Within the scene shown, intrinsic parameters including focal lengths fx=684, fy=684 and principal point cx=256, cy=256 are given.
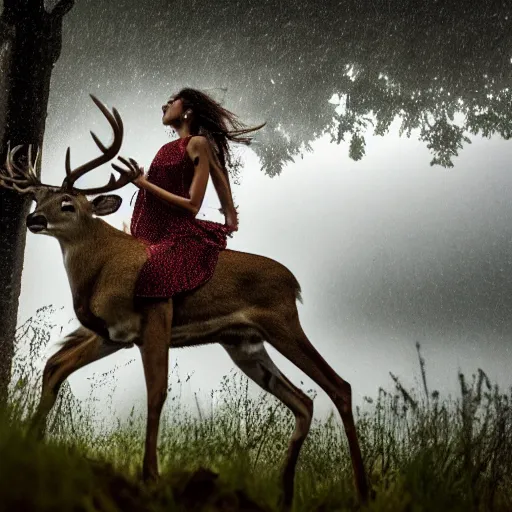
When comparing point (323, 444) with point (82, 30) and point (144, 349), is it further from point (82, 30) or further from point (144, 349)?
point (82, 30)

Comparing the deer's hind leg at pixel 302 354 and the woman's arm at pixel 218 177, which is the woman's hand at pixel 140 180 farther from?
the deer's hind leg at pixel 302 354

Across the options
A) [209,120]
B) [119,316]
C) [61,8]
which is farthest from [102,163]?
[61,8]

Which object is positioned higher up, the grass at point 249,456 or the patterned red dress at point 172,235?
the patterned red dress at point 172,235

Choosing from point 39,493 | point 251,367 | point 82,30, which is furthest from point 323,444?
point 82,30

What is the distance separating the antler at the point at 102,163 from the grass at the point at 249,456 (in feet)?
2.07

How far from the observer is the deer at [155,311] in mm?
1930

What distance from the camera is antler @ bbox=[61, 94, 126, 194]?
2.05 meters

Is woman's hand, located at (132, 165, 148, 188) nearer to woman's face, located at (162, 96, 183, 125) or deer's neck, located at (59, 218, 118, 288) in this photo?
deer's neck, located at (59, 218, 118, 288)

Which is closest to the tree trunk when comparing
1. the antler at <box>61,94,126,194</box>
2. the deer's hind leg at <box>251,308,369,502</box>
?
the antler at <box>61,94,126,194</box>

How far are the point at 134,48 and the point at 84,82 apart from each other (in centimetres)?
50

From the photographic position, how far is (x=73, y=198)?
6.72 ft

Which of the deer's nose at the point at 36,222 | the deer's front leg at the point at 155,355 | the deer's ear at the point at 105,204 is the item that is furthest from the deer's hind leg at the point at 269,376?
the deer's nose at the point at 36,222

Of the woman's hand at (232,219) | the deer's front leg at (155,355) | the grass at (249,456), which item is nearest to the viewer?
the grass at (249,456)

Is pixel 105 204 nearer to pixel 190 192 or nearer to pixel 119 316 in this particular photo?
pixel 190 192
